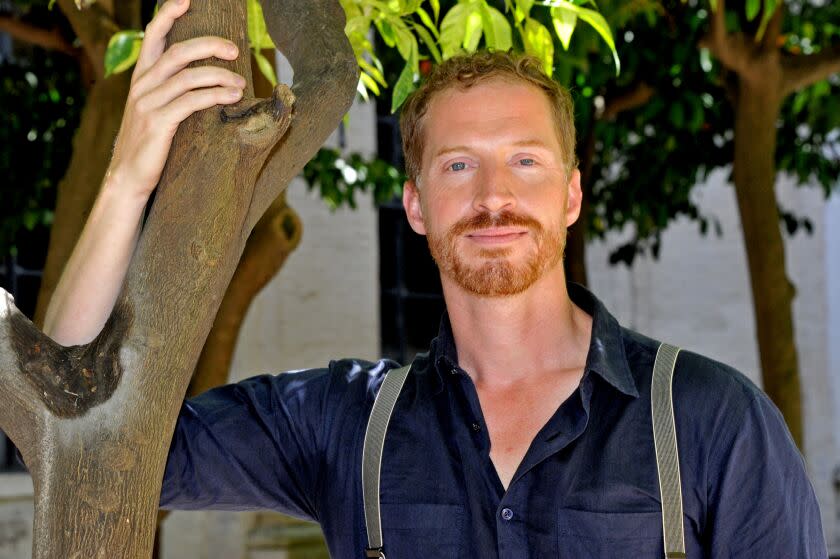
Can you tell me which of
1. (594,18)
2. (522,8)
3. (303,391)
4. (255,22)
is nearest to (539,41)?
(522,8)

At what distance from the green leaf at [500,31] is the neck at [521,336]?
50cm

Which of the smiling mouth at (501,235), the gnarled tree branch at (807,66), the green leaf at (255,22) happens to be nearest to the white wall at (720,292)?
the gnarled tree branch at (807,66)

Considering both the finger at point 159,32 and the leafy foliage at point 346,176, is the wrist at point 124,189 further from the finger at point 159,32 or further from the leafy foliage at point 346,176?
the leafy foliage at point 346,176

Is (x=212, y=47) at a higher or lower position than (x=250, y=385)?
higher

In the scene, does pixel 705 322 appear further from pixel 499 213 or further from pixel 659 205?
pixel 499 213

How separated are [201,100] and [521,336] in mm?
942

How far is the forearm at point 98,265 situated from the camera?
6.63 feet

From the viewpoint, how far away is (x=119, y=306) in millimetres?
1860

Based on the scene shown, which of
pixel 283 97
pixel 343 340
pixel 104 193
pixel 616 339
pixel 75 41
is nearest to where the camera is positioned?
pixel 283 97

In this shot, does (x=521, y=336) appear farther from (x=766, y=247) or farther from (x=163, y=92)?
(x=766, y=247)

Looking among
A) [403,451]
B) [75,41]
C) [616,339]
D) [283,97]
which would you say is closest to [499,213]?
[616,339]

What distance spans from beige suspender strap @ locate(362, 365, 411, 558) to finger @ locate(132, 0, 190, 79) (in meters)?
0.81

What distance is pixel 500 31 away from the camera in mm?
2729

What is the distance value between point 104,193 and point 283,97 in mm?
384
